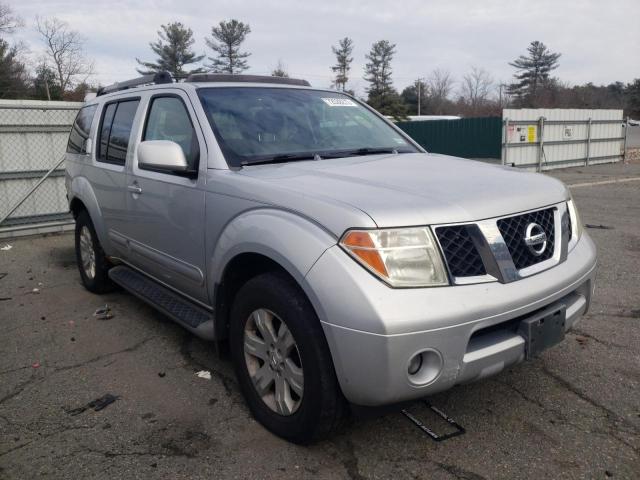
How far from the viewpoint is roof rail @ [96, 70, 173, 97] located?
4.32 meters

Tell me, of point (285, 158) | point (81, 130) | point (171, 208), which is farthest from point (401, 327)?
point (81, 130)

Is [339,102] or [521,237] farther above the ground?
[339,102]

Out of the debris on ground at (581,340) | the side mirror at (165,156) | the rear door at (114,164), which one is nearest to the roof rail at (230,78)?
the rear door at (114,164)

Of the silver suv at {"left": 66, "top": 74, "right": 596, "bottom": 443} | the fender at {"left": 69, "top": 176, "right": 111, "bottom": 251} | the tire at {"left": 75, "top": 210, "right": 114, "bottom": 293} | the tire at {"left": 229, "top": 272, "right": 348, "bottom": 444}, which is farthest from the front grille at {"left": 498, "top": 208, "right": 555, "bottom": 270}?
the tire at {"left": 75, "top": 210, "right": 114, "bottom": 293}

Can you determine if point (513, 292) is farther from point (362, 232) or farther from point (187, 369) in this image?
point (187, 369)

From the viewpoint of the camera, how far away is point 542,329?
260 cm

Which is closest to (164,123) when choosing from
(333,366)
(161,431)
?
(161,431)

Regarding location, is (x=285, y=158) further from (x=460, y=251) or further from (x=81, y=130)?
(x=81, y=130)

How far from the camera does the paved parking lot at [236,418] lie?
261 cm

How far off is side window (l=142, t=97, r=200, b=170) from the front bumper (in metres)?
1.46

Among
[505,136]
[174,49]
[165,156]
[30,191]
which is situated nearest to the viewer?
[165,156]

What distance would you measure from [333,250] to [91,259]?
380 cm

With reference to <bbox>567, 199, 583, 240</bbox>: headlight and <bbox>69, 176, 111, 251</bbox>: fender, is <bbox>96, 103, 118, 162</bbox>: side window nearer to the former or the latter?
<bbox>69, 176, 111, 251</bbox>: fender

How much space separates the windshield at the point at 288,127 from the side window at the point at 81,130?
223cm
